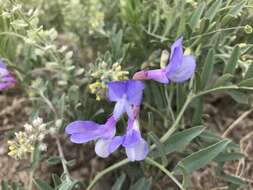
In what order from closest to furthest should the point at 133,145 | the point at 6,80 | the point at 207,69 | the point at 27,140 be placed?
the point at 133,145 < the point at 27,140 < the point at 207,69 < the point at 6,80

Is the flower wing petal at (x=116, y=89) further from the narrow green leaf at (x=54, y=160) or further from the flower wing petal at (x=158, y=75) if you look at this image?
the narrow green leaf at (x=54, y=160)

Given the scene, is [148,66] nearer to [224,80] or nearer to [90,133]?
[224,80]

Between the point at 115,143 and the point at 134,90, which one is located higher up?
the point at 134,90

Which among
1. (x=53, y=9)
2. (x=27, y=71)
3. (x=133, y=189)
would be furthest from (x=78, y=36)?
(x=133, y=189)

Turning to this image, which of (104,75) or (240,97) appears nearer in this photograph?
(104,75)

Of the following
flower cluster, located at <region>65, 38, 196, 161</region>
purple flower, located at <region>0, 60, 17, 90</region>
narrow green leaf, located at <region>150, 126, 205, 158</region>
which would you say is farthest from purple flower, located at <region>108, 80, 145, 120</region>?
purple flower, located at <region>0, 60, 17, 90</region>

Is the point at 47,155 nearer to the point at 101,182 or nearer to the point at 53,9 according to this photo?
the point at 101,182

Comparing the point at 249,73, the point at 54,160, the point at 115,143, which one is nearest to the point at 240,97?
the point at 249,73
